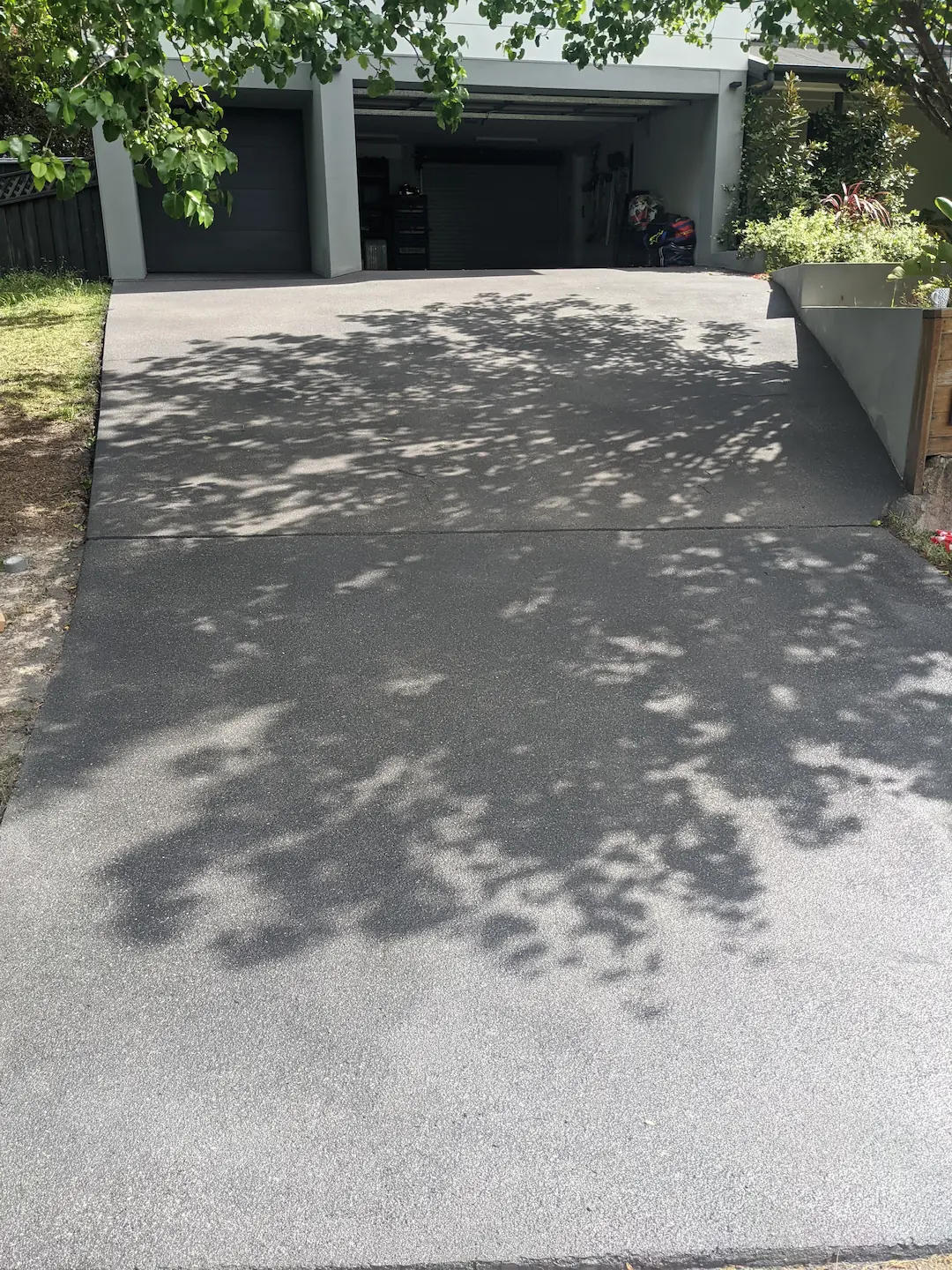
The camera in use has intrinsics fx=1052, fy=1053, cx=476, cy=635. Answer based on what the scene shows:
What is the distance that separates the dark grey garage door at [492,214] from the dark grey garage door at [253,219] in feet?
22.9

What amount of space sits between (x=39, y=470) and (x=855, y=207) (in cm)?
1113

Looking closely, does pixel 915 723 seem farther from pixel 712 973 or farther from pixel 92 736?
pixel 92 736

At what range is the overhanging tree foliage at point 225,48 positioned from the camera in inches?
180

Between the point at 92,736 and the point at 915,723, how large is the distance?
3.41 m

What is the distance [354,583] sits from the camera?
221 inches

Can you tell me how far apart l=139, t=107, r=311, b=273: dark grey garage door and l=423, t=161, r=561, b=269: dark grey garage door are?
697cm

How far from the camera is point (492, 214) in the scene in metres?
22.7

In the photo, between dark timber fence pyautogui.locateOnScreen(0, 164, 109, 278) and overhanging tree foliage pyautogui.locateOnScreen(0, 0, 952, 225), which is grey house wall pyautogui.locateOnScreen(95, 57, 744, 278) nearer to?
dark timber fence pyautogui.locateOnScreen(0, 164, 109, 278)

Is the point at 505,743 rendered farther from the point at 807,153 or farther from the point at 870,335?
the point at 807,153

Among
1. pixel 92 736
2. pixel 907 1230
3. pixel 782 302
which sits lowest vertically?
pixel 907 1230

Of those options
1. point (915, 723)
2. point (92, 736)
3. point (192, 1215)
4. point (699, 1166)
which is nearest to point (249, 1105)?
point (192, 1215)

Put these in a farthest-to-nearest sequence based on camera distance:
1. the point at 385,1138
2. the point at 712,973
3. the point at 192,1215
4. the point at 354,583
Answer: the point at 354,583 < the point at 712,973 < the point at 385,1138 < the point at 192,1215

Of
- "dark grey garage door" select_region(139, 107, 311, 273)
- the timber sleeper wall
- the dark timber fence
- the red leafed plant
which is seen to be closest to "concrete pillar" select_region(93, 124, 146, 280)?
the dark timber fence

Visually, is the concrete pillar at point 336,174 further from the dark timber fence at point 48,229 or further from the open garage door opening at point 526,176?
the dark timber fence at point 48,229
